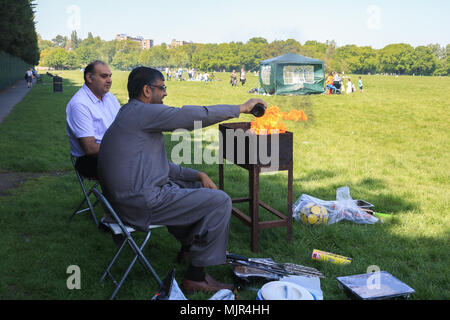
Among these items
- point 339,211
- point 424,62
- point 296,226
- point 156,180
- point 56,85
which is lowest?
point 296,226

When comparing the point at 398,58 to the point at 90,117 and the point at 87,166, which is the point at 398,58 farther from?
the point at 87,166

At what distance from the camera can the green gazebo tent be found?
26.1m

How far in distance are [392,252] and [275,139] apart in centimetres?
159

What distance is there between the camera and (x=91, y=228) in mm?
4434

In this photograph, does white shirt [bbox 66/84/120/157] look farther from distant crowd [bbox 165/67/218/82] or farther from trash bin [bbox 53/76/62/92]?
distant crowd [bbox 165/67/218/82]

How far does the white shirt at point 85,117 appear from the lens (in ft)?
14.6

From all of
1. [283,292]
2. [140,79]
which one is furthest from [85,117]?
[283,292]

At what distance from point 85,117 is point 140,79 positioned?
1.75m

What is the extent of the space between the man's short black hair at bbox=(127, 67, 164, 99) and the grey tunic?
114 mm

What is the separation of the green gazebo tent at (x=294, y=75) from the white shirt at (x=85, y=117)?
22240mm

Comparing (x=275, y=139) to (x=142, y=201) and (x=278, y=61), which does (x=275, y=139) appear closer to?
(x=142, y=201)

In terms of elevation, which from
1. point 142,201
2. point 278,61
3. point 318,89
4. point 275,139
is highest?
point 278,61

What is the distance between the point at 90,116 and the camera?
4.53 m
